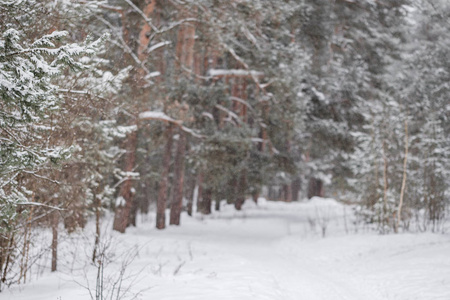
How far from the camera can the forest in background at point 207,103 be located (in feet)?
15.0

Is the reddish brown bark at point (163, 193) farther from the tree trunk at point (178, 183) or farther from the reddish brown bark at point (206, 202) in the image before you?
the reddish brown bark at point (206, 202)

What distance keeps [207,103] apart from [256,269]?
8.12 m

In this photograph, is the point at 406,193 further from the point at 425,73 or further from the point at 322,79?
the point at 322,79

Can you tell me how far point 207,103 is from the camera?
50.1 ft

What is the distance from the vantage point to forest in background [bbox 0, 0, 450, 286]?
4586mm

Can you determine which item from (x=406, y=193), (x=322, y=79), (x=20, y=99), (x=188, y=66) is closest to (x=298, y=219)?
(x=322, y=79)

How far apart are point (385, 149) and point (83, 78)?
1068 cm

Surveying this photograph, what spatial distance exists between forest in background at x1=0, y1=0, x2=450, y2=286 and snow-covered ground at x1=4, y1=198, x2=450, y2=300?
Result: 89 cm

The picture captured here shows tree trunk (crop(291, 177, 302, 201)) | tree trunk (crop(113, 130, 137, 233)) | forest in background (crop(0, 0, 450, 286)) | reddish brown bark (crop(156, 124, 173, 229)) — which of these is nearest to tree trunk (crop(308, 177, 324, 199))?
tree trunk (crop(291, 177, 302, 201))

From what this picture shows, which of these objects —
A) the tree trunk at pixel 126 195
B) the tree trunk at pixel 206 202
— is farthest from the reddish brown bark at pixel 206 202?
the tree trunk at pixel 126 195

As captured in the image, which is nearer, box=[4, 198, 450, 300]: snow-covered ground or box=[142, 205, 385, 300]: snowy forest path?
box=[4, 198, 450, 300]: snow-covered ground

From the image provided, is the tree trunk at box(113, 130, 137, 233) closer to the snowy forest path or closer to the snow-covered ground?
the snow-covered ground

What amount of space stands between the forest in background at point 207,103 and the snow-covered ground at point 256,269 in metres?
0.89

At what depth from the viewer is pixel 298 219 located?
22.4m
